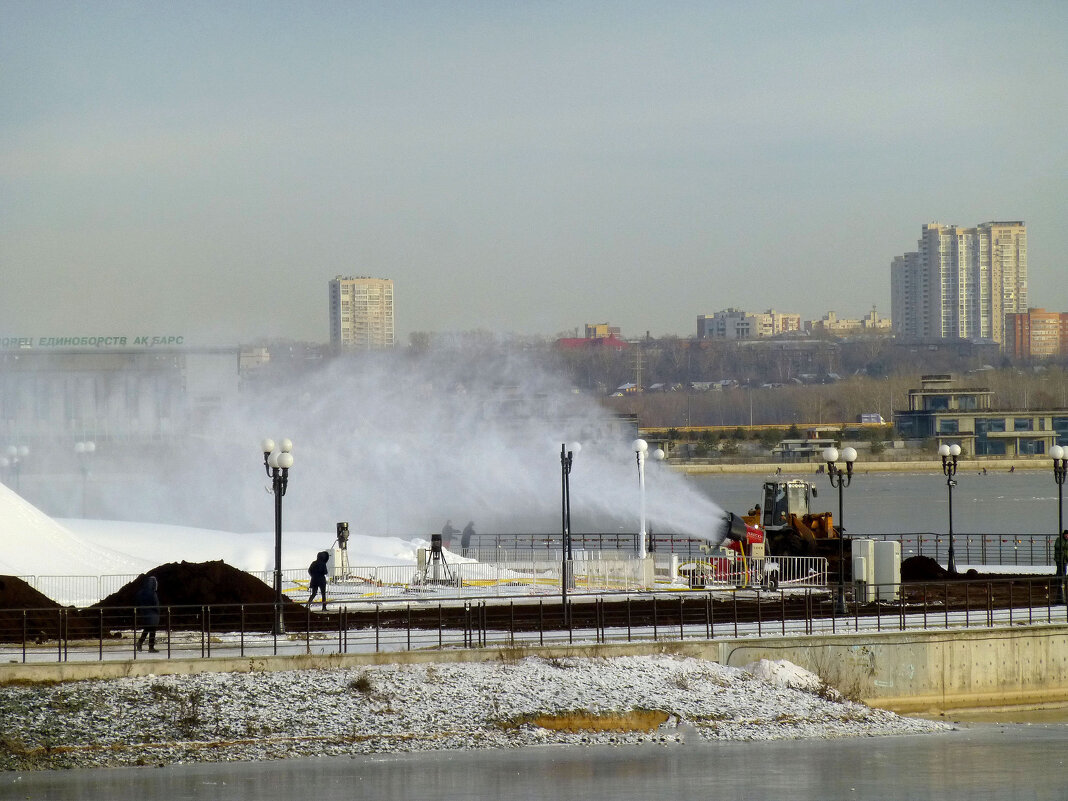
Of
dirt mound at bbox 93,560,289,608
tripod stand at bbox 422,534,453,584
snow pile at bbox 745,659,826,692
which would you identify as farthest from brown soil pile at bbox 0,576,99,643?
tripod stand at bbox 422,534,453,584

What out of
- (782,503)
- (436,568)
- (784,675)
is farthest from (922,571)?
(784,675)

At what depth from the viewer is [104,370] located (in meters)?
102

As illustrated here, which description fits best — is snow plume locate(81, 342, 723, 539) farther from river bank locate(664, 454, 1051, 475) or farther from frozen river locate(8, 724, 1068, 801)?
river bank locate(664, 454, 1051, 475)

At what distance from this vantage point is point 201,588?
25.9m

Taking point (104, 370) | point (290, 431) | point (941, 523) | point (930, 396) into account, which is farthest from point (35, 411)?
point (930, 396)

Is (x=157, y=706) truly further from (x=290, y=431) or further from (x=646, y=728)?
(x=290, y=431)

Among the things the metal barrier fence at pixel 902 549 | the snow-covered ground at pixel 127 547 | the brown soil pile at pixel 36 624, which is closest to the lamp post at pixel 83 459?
the metal barrier fence at pixel 902 549

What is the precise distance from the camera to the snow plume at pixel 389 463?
67750 millimetres

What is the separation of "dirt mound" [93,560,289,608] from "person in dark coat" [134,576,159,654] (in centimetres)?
319

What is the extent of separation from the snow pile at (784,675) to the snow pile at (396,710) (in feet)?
0.66

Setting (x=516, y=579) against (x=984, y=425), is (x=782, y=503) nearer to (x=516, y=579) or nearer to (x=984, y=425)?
(x=516, y=579)

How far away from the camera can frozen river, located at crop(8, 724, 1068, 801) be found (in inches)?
667

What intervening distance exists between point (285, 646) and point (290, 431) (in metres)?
50.6

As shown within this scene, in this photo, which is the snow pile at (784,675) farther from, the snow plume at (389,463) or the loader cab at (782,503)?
the snow plume at (389,463)
